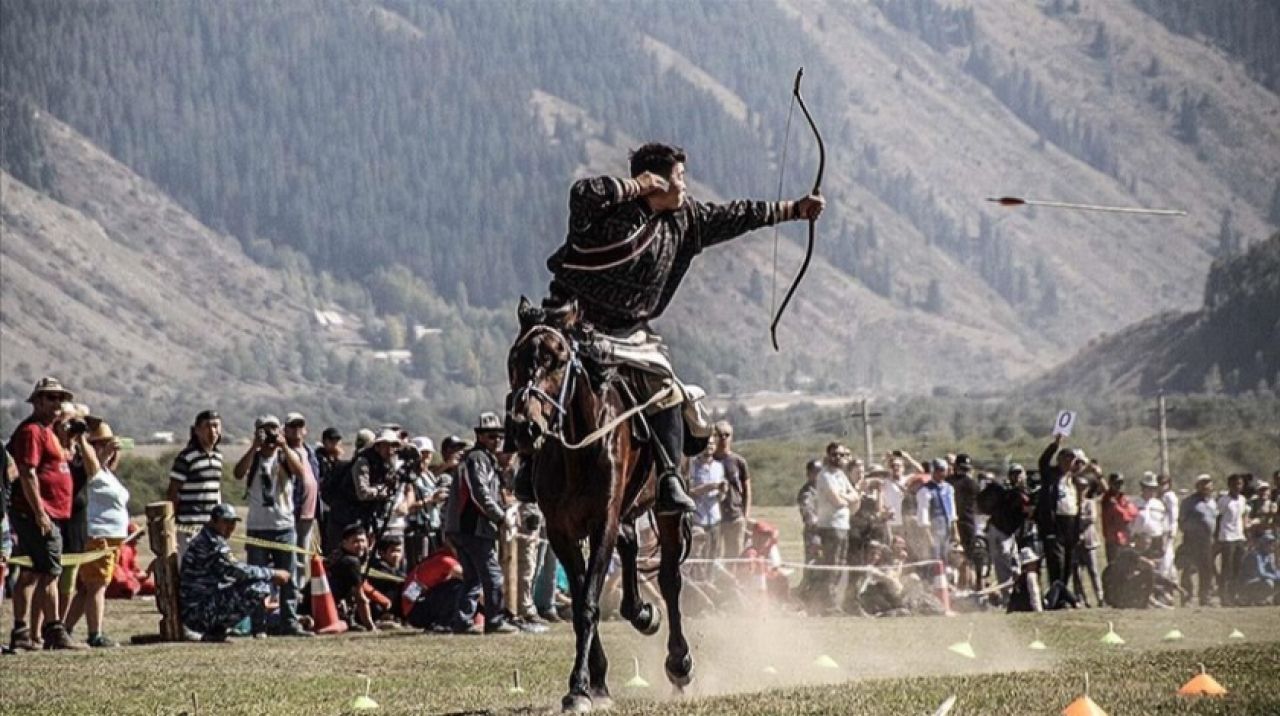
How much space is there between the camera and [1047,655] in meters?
20.6

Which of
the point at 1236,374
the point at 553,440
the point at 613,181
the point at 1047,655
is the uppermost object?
the point at 1236,374

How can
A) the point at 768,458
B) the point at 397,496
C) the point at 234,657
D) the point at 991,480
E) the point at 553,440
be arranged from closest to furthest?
the point at 553,440 < the point at 234,657 < the point at 397,496 < the point at 991,480 < the point at 768,458

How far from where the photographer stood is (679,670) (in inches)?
637

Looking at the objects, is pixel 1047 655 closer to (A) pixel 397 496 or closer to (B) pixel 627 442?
(B) pixel 627 442

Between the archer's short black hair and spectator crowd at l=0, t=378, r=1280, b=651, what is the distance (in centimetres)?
212

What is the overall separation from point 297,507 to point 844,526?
298 inches

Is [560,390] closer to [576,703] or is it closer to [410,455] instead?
[576,703]

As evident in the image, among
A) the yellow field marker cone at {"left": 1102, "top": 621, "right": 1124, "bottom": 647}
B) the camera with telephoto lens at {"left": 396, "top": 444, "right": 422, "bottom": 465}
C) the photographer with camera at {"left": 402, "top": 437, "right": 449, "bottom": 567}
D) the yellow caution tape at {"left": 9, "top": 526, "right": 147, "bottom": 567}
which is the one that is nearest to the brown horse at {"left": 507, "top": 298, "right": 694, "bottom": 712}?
the yellow caution tape at {"left": 9, "top": 526, "right": 147, "bottom": 567}

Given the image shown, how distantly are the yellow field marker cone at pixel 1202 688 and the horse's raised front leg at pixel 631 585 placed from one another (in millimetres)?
3527

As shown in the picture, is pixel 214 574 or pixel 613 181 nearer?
pixel 613 181

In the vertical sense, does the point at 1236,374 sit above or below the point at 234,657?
above

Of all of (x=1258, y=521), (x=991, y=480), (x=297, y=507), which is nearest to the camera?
(x=297, y=507)

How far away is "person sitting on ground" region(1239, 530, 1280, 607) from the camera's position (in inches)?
1287

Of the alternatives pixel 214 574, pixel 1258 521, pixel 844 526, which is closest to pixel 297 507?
pixel 214 574
